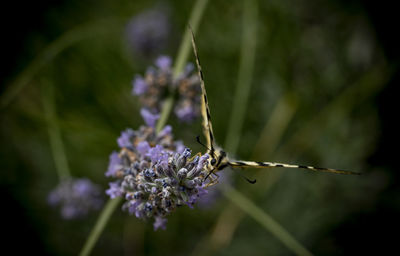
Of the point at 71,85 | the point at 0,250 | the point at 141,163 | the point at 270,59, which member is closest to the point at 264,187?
the point at 270,59

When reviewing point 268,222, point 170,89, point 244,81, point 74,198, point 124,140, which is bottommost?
point 268,222

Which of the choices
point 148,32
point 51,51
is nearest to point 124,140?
point 51,51

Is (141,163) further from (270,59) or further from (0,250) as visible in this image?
(0,250)

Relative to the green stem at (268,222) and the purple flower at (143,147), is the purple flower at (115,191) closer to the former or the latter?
the purple flower at (143,147)

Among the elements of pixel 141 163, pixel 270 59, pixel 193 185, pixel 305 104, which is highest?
pixel 270 59

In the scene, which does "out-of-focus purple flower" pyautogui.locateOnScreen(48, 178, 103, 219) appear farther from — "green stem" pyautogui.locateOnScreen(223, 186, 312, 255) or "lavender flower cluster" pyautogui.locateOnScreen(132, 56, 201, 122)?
"green stem" pyautogui.locateOnScreen(223, 186, 312, 255)

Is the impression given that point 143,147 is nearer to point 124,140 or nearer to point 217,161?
point 124,140

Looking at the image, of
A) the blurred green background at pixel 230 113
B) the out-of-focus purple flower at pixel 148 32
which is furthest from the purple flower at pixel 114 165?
the out-of-focus purple flower at pixel 148 32
